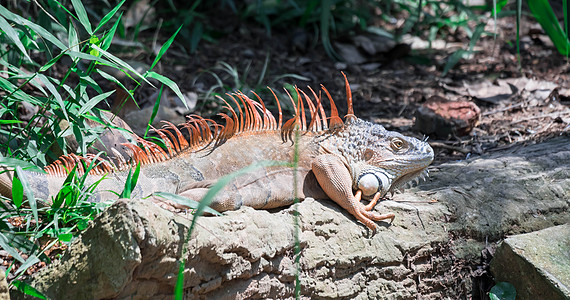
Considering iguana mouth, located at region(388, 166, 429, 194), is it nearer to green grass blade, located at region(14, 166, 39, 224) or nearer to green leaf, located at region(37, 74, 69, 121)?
green leaf, located at region(37, 74, 69, 121)

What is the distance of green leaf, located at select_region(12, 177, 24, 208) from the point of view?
324 cm

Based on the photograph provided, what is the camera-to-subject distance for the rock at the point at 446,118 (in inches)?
266

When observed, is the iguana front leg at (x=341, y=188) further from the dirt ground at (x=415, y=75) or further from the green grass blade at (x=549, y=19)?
the green grass blade at (x=549, y=19)

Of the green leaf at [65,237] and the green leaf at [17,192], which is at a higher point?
the green leaf at [17,192]

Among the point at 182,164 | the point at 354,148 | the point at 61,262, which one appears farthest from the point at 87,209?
the point at 354,148

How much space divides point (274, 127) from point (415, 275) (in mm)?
1497

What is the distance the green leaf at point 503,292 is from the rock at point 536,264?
34 mm

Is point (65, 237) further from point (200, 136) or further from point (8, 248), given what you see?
point (200, 136)

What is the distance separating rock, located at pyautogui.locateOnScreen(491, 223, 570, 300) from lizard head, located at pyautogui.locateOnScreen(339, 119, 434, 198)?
842 millimetres

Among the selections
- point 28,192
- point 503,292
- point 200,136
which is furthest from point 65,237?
point 503,292

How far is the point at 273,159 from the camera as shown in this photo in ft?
Result: 14.1

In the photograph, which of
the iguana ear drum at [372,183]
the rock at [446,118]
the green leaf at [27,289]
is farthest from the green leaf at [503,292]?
the green leaf at [27,289]

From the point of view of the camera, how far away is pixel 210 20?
9.99 metres

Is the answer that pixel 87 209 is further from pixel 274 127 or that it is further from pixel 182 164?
pixel 274 127
